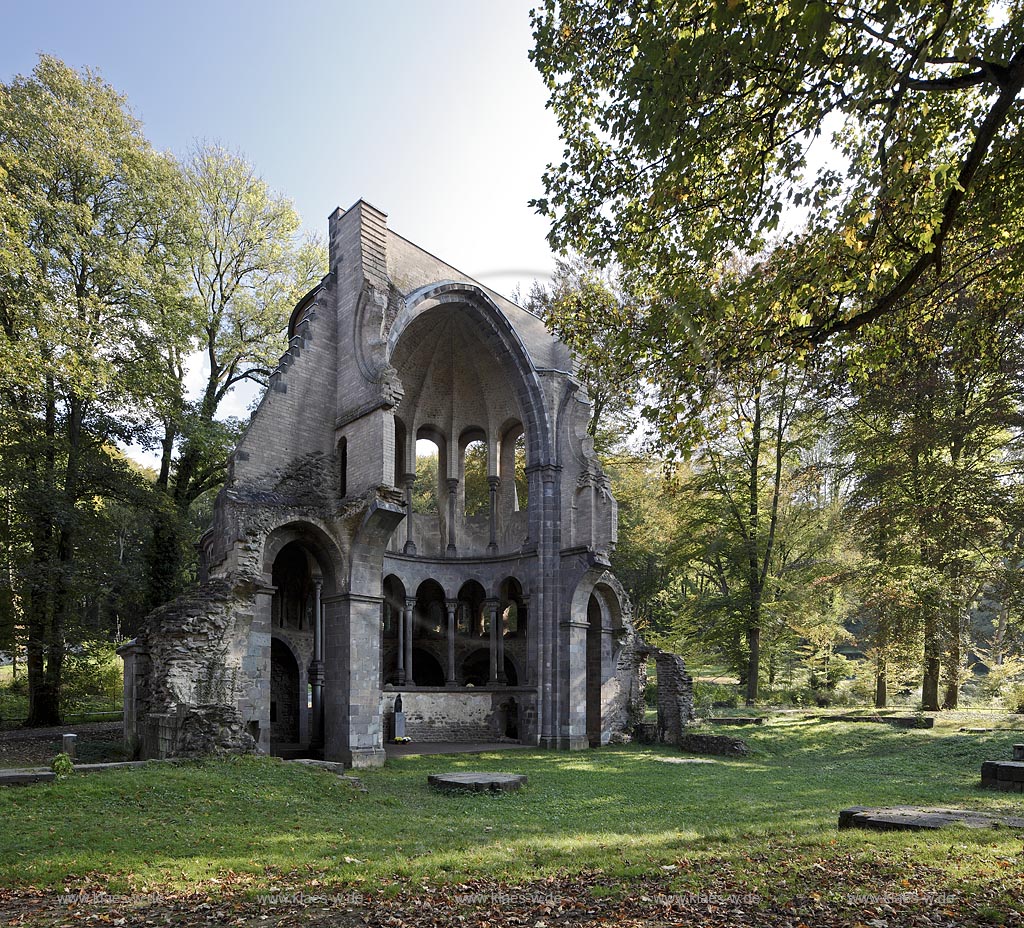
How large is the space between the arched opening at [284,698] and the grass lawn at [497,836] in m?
7.82

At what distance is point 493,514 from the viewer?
24.0 meters

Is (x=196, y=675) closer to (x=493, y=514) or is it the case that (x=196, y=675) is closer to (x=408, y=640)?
(x=408, y=640)

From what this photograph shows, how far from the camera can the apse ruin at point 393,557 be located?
14.6 meters

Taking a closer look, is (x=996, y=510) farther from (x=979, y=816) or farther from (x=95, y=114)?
(x=95, y=114)

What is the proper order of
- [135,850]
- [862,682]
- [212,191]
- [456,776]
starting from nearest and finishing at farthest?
[135,850], [456,776], [212,191], [862,682]

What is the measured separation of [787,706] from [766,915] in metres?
23.9

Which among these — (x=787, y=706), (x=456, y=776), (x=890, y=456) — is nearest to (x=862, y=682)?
(x=787, y=706)

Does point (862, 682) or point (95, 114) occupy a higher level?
point (95, 114)

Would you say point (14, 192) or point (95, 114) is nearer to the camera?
point (14, 192)

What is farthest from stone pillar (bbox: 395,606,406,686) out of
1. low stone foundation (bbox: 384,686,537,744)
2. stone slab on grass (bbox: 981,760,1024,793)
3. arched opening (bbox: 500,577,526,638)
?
stone slab on grass (bbox: 981,760,1024,793)

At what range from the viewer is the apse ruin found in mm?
14648

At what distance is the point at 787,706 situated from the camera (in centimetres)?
2692

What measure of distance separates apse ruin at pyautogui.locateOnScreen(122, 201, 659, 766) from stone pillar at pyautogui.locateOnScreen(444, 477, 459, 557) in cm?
5

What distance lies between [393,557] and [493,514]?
3501mm
